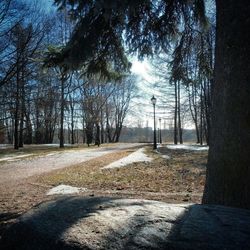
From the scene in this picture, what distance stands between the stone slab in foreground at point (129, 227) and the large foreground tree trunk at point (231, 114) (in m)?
1.18

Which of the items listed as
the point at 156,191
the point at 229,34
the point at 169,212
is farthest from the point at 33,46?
the point at 169,212

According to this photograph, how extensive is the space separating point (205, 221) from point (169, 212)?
38cm

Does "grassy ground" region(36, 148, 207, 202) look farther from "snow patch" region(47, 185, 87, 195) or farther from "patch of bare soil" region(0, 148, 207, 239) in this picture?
"snow patch" region(47, 185, 87, 195)

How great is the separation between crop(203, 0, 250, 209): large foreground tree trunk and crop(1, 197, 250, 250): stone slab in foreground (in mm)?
1180

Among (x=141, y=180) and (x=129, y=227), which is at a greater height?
(x=129, y=227)

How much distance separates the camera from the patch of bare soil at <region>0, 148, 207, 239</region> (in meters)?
7.17

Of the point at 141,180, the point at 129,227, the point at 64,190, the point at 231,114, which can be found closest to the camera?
the point at 129,227

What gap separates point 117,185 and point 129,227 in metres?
5.92

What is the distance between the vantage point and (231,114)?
450 centimetres

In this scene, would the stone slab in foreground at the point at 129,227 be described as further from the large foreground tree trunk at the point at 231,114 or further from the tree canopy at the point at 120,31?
the tree canopy at the point at 120,31

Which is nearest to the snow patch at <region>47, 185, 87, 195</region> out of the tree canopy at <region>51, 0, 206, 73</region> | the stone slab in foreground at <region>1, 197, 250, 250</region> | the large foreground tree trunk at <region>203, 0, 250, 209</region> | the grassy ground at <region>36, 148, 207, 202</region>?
the grassy ground at <region>36, 148, 207, 202</region>

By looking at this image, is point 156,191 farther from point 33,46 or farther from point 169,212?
point 33,46

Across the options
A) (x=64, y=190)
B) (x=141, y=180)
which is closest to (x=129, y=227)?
(x=64, y=190)

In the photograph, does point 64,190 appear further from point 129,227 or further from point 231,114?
point 129,227
